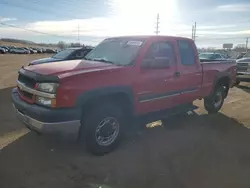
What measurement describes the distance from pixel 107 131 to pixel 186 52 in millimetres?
2725

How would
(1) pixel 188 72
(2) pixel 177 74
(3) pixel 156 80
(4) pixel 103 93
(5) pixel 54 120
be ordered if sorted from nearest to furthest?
1. (5) pixel 54 120
2. (4) pixel 103 93
3. (3) pixel 156 80
4. (2) pixel 177 74
5. (1) pixel 188 72

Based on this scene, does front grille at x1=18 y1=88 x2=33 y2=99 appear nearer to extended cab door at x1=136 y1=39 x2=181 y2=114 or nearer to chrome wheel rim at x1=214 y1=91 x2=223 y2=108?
extended cab door at x1=136 y1=39 x2=181 y2=114

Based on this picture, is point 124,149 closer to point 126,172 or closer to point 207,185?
point 126,172

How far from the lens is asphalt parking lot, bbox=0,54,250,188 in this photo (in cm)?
360

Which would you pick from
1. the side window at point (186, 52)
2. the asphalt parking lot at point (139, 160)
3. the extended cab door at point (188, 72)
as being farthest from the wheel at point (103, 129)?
the side window at point (186, 52)

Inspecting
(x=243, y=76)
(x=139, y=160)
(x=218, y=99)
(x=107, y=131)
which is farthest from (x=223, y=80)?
(x=243, y=76)

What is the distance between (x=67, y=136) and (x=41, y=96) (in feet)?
2.34

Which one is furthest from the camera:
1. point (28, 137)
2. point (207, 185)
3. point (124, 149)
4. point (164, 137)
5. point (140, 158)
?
point (164, 137)

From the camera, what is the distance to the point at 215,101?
7.32 meters

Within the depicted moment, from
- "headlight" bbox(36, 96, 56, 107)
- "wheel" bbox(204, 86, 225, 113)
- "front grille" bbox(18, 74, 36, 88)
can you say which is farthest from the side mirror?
"wheel" bbox(204, 86, 225, 113)

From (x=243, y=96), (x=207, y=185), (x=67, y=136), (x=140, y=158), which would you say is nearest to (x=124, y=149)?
(x=140, y=158)

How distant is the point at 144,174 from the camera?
3.82m

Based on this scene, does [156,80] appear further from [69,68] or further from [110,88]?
[69,68]

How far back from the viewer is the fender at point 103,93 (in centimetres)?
384
